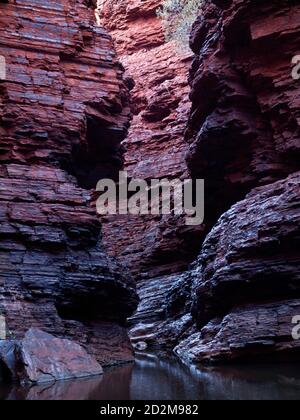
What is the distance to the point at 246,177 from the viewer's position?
15.5 m

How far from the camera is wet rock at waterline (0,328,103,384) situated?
791 centimetres

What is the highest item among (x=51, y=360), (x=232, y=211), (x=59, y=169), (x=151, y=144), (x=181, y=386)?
(x=151, y=144)

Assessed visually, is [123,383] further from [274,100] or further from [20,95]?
[274,100]

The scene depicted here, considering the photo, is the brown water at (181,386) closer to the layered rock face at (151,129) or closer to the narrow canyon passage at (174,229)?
the narrow canyon passage at (174,229)

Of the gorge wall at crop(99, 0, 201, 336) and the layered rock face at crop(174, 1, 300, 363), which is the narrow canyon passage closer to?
the layered rock face at crop(174, 1, 300, 363)

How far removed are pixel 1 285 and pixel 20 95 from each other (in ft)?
17.5

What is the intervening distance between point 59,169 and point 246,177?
5881 millimetres

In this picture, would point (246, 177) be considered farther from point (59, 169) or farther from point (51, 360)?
point (51, 360)

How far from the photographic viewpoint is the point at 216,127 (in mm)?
15570

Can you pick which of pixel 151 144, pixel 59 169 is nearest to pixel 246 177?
pixel 59 169

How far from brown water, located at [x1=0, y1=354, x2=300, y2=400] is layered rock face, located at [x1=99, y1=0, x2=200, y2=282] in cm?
1114

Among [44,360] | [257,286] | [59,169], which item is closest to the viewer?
[44,360]

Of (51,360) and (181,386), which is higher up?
(51,360)

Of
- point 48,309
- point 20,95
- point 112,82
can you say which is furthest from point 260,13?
point 48,309
